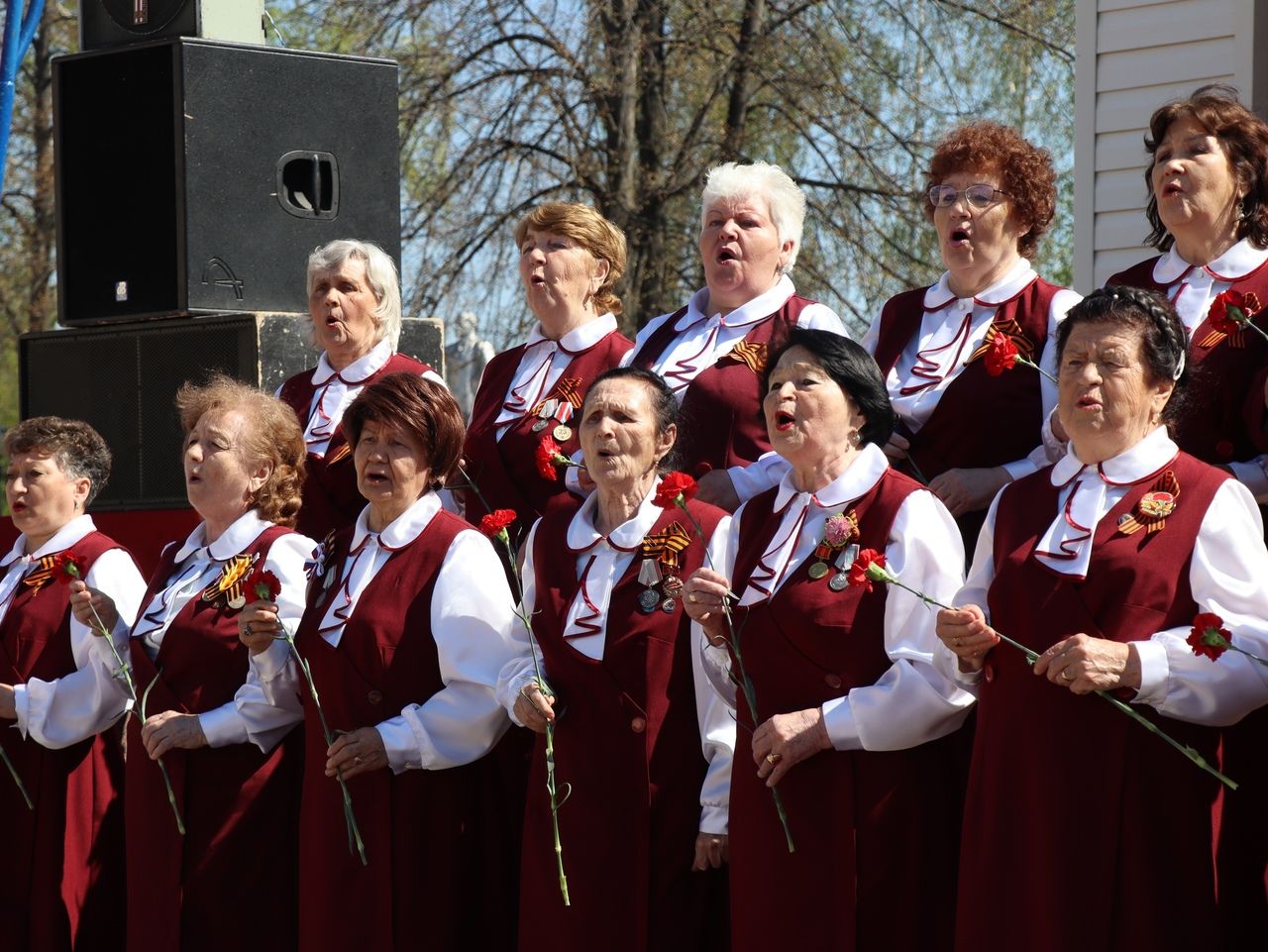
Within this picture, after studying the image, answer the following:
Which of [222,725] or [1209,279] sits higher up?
[1209,279]

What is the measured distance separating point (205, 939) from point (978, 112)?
9076mm

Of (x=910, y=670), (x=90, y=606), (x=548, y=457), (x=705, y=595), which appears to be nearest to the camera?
(x=910, y=670)

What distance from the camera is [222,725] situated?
4.72 meters

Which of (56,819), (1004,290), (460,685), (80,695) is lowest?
(56,819)

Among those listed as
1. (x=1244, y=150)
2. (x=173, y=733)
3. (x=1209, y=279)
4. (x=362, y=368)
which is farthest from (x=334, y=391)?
(x=1244, y=150)

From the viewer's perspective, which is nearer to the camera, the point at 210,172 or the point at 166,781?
the point at 166,781

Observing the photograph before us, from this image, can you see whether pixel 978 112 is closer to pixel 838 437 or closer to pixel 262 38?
pixel 262 38

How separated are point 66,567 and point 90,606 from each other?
17cm

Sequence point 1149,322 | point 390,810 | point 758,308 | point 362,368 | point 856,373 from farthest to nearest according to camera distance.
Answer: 1. point 362,368
2. point 758,308
3. point 390,810
4. point 856,373
5. point 1149,322

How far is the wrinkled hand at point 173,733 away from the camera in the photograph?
4.73 meters

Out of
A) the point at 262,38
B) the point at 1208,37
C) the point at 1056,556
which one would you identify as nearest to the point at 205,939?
the point at 1056,556

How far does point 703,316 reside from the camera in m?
4.98

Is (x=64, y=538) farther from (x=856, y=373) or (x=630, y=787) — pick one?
(x=856, y=373)

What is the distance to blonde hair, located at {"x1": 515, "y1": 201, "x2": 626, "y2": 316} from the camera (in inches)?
205
